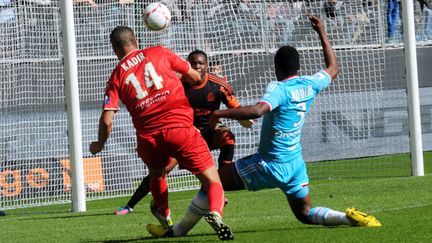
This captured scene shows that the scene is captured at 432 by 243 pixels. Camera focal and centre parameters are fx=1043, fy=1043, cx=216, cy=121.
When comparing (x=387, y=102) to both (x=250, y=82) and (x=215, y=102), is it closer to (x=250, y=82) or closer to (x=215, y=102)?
(x=250, y=82)

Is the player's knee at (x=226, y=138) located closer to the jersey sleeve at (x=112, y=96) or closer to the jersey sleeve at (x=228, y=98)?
the jersey sleeve at (x=228, y=98)

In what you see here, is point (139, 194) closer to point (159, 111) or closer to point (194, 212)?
point (194, 212)

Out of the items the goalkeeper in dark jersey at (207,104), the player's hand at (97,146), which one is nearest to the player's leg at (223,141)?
the goalkeeper in dark jersey at (207,104)

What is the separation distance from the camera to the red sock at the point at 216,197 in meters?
8.83

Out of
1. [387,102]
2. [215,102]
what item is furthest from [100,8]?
[387,102]

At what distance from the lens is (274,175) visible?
925cm

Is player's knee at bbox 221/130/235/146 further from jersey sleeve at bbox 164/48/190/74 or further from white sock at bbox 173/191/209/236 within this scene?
jersey sleeve at bbox 164/48/190/74

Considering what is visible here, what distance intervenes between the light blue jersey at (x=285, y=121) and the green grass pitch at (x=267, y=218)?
0.74 metres

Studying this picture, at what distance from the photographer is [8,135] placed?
51.6 feet

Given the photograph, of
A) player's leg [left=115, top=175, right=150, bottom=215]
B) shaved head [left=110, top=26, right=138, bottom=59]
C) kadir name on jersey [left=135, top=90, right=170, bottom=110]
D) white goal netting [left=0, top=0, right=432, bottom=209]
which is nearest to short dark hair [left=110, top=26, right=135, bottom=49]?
shaved head [left=110, top=26, right=138, bottom=59]

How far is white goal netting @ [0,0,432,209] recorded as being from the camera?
15734 mm

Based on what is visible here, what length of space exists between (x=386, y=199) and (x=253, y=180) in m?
3.69

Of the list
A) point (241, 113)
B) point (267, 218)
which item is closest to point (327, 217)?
point (241, 113)

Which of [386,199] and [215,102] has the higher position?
[215,102]
